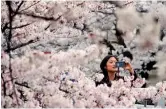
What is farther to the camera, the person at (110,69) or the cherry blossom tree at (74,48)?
the person at (110,69)

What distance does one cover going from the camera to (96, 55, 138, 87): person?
7.22 feet

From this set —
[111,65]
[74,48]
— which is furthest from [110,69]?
[74,48]

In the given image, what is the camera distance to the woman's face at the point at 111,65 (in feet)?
7.22

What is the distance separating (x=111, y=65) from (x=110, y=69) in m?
0.02

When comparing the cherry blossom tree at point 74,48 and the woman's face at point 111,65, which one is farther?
the woman's face at point 111,65

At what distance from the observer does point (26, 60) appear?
2.05 metres

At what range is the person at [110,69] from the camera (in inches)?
86.6

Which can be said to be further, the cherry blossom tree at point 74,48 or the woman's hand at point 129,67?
the woman's hand at point 129,67

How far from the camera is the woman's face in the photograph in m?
2.20

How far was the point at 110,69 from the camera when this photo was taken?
87.4 inches

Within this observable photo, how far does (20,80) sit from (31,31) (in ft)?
0.90

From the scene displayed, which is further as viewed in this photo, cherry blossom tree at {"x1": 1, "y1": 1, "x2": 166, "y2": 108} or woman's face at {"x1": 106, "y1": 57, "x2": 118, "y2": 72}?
woman's face at {"x1": 106, "y1": 57, "x2": 118, "y2": 72}

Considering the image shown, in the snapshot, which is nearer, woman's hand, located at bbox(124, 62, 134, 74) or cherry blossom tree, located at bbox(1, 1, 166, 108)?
cherry blossom tree, located at bbox(1, 1, 166, 108)

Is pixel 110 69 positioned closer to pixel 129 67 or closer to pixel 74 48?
pixel 129 67
